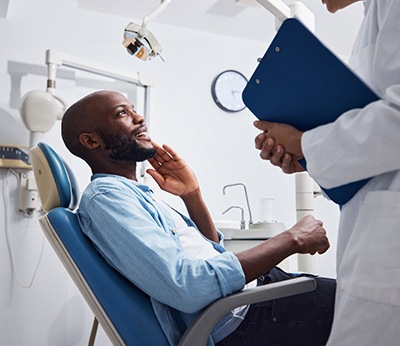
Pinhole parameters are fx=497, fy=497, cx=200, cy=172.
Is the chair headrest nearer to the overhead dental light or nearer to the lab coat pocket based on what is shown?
the lab coat pocket

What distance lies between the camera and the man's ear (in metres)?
1.56

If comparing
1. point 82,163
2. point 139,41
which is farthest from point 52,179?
point 82,163

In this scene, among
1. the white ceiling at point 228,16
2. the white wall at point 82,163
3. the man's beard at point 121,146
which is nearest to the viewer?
the man's beard at point 121,146

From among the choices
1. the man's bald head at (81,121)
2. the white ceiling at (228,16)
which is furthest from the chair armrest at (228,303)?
the white ceiling at (228,16)

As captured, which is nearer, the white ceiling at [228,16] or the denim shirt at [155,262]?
the denim shirt at [155,262]

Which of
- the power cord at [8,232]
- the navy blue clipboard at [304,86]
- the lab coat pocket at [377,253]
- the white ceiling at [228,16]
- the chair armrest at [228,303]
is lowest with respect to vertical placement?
the power cord at [8,232]

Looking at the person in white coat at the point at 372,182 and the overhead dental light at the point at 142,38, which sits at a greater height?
the overhead dental light at the point at 142,38

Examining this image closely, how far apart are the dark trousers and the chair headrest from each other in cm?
56

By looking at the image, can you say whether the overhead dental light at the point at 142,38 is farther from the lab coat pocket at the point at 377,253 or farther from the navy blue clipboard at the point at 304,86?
the lab coat pocket at the point at 377,253

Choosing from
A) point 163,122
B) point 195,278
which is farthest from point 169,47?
point 195,278

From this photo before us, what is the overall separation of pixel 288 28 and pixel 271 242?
55cm

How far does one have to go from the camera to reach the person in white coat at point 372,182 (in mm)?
846

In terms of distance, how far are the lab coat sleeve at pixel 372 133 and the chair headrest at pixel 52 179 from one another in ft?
2.16

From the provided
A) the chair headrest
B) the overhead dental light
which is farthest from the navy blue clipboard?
the overhead dental light
